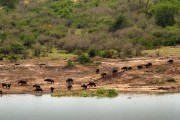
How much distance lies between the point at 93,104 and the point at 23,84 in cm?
846

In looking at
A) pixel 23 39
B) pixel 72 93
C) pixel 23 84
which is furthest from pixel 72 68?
pixel 23 39

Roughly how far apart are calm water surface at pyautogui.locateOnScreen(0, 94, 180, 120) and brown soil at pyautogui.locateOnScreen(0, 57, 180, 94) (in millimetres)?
1875

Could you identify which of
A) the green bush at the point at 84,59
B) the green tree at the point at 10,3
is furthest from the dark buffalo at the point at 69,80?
the green tree at the point at 10,3

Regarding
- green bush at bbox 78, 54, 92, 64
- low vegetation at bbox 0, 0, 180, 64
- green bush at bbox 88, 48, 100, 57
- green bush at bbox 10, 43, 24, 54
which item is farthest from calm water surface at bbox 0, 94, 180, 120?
green bush at bbox 10, 43, 24, 54

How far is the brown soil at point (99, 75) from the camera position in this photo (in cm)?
3455

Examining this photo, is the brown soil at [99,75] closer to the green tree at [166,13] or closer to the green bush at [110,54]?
the green bush at [110,54]

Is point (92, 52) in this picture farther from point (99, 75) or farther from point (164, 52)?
point (99, 75)

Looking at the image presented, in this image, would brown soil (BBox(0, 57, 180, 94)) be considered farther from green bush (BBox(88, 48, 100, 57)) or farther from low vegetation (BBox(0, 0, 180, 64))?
low vegetation (BBox(0, 0, 180, 64))

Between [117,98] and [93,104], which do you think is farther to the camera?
[117,98]

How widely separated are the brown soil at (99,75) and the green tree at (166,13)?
1468 centimetres

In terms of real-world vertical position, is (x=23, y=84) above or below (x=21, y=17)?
below

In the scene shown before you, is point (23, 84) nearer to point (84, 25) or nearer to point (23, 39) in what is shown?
point (23, 39)

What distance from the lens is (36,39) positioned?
2034 inches

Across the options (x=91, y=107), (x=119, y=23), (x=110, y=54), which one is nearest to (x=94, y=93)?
(x=91, y=107)
